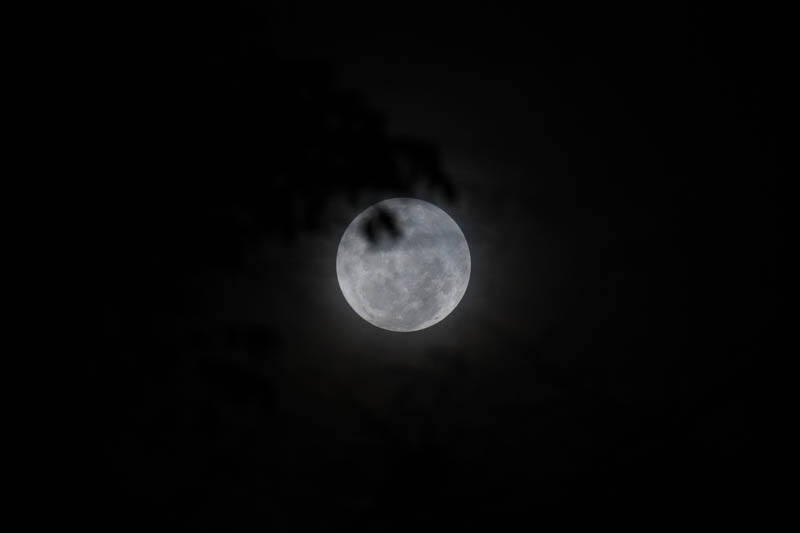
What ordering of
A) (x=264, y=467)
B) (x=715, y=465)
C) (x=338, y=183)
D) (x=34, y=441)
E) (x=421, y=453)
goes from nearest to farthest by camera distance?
1. (x=34, y=441)
2. (x=338, y=183)
3. (x=421, y=453)
4. (x=715, y=465)
5. (x=264, y=467)

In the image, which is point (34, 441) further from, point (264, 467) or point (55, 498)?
point (264, 467)

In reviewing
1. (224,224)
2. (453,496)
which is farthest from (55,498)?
(453,496)

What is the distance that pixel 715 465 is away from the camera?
540 cm

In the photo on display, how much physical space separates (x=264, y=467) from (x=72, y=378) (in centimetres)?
513

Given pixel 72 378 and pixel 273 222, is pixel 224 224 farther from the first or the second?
pixel 72 378

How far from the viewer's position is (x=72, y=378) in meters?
1.89

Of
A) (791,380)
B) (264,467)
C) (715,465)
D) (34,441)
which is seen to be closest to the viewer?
(34,441)

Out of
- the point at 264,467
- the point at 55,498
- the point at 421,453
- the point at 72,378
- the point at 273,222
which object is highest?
the point at 264,467

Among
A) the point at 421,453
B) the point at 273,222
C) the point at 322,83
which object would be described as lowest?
the point at 273,222

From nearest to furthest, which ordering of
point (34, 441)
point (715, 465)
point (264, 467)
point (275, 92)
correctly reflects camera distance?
point (34, 441), point (275, 92), point (715, 465), point (264, 467)

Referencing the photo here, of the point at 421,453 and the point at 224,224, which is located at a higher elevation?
the point at 421,453

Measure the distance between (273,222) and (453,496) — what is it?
14.9 ft

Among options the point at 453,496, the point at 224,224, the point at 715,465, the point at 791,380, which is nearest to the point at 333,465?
the point at 453,496

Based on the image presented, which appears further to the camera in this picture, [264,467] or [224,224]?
[264,467]
